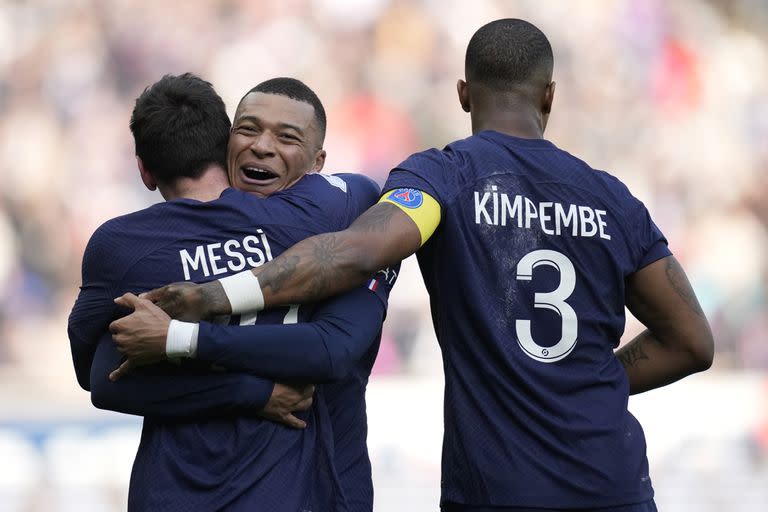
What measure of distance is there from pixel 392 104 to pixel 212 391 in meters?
6.72

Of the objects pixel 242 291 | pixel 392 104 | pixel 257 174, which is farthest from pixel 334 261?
pixel 392 104

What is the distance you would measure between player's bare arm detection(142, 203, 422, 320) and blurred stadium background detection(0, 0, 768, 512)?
5075 millimetres

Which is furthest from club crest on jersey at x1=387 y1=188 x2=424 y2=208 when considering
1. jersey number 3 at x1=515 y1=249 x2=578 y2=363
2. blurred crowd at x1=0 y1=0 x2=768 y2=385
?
blurred crowd at x1=0 y1=0 x2=768 y2=385

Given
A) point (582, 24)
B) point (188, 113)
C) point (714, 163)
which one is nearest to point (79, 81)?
point (582, 24)

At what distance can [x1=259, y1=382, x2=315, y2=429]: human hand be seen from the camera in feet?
9.16

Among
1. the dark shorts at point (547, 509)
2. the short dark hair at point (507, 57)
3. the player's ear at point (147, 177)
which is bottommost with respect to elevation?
the dark shorts at point (547, 509)

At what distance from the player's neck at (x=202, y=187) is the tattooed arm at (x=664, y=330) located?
115 centimetres

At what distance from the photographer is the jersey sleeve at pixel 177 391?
2.76 meters

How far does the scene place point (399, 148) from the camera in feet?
30.1

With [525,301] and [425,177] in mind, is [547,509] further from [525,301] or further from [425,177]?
[425,177]

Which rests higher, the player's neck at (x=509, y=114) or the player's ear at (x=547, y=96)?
the player's ear at (x=547, y=96)

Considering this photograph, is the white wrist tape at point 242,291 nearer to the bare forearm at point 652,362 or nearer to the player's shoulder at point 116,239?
the player's shoulder at point 116,239

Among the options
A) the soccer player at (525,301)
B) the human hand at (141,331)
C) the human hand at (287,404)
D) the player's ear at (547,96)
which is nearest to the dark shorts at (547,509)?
the soccer player at (525,301)

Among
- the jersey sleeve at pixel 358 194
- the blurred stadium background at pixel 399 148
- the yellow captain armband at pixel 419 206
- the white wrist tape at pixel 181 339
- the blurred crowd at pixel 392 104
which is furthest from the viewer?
the blurred crowd at pixel 392 104
